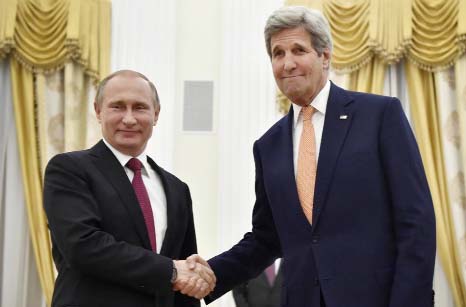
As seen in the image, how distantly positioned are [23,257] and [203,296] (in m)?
3.58

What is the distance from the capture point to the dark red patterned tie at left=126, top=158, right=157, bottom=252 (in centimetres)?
266

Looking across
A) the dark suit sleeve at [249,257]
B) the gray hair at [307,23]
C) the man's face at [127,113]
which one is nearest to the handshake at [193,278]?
the dark suit sleeve at [249,257]

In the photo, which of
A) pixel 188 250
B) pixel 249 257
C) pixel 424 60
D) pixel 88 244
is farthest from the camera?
pixel 424 60

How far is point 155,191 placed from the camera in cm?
283

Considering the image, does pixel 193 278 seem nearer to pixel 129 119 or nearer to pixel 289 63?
pixel 129 119

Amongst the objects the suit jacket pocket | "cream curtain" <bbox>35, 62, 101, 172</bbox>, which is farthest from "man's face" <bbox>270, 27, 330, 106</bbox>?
"cream curtain" <bbox>35, 62, 101, 172</bbox>

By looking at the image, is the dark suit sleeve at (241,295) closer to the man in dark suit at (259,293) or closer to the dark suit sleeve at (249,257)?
the man in dark suit at (259,293)

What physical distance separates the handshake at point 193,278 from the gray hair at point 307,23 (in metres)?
1.00

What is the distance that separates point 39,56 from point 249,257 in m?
3.65

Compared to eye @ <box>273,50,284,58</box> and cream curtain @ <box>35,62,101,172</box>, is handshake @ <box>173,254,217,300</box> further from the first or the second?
cream curtain @ <box>35,62,101,172</box>

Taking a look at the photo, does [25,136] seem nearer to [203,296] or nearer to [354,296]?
[203,296]

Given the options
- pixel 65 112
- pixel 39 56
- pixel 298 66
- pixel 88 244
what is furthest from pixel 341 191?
pixel 39 56

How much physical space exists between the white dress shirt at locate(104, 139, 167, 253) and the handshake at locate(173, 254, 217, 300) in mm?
130

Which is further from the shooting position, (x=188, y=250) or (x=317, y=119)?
(x=188, y=250)
